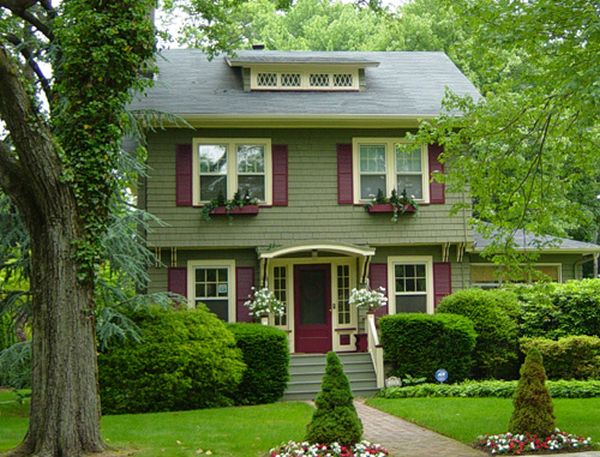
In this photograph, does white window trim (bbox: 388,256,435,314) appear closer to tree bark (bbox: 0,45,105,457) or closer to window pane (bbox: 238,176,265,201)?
window pane (bbox: 238,176,265,201)

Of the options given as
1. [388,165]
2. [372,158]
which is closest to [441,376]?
[388,165]

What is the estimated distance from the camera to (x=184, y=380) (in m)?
13.5

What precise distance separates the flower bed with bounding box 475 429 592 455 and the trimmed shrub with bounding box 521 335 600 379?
6.32 meters

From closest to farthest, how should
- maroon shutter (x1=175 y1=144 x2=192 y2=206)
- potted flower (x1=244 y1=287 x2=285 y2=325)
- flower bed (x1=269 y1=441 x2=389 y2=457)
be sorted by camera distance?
flower bed (x1=269 y1=441 x2=389 y2=457) → potted flower (x1=244 y1=287 x2=285 y2=325) → maroon shutter (x1=175 y1=144 x2=192 y2=206)

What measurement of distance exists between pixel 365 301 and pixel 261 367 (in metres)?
3.23

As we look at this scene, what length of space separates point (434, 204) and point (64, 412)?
11.0m

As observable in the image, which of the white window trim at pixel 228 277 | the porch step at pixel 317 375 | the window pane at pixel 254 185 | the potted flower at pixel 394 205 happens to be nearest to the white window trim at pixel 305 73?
the window pane at pixel 254 185

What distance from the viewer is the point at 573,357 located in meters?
15.5

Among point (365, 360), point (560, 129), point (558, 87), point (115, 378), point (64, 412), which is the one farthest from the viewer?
point (365, 360)

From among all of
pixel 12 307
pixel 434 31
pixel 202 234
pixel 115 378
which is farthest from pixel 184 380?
pixel 434 31

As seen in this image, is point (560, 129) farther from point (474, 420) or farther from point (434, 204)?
point (434, 204)

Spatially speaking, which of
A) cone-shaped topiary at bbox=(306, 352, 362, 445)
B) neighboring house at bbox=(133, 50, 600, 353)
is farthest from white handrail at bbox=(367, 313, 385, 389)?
cone-shaped topiary at bbox=(306, 352, 362, 445)

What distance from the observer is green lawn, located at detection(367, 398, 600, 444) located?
34.3 feet

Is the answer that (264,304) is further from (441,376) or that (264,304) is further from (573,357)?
(573,357)
